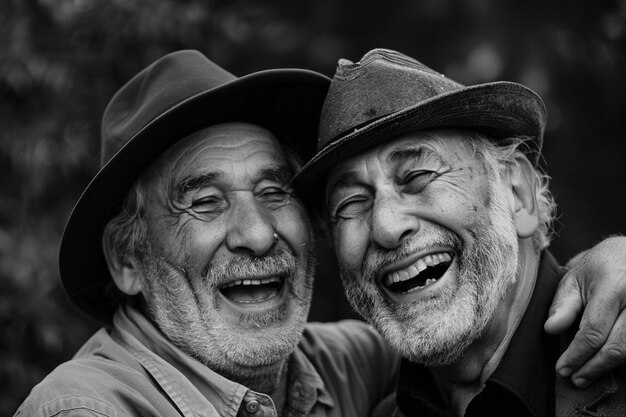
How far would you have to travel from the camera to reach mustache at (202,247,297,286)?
3312 mm

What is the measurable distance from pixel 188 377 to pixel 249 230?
2.09ft

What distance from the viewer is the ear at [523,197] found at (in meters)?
3.17

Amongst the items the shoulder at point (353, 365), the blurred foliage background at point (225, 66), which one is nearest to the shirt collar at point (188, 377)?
the shoulder at point (353, 365)

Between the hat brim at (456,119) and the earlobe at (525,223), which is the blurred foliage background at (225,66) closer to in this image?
the hat brim at (456,119)

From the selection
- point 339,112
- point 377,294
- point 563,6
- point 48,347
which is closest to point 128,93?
point 339,112

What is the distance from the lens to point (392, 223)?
297cm

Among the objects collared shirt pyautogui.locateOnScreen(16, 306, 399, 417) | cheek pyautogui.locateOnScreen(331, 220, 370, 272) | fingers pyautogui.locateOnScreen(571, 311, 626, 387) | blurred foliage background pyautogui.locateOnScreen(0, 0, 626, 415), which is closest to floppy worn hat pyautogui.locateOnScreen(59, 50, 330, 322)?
collared shirt pyautogui.locateOnScreen(16, 306, 399, 417)

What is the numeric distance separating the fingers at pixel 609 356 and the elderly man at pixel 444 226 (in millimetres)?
117

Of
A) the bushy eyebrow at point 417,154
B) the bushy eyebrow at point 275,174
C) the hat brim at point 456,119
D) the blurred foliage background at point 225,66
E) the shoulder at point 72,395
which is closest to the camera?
the shoulder at point 72,395

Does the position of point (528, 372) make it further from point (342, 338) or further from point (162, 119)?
point (162, 119)

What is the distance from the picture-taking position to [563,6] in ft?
15.9

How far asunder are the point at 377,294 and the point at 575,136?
250cm

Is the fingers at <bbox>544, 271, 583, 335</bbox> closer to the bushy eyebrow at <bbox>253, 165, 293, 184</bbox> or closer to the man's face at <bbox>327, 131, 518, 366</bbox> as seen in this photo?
the man's face at <bbox>327, 131, 518, 366</bbox>

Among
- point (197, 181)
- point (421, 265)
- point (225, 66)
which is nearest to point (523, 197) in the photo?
point (421, 265)
